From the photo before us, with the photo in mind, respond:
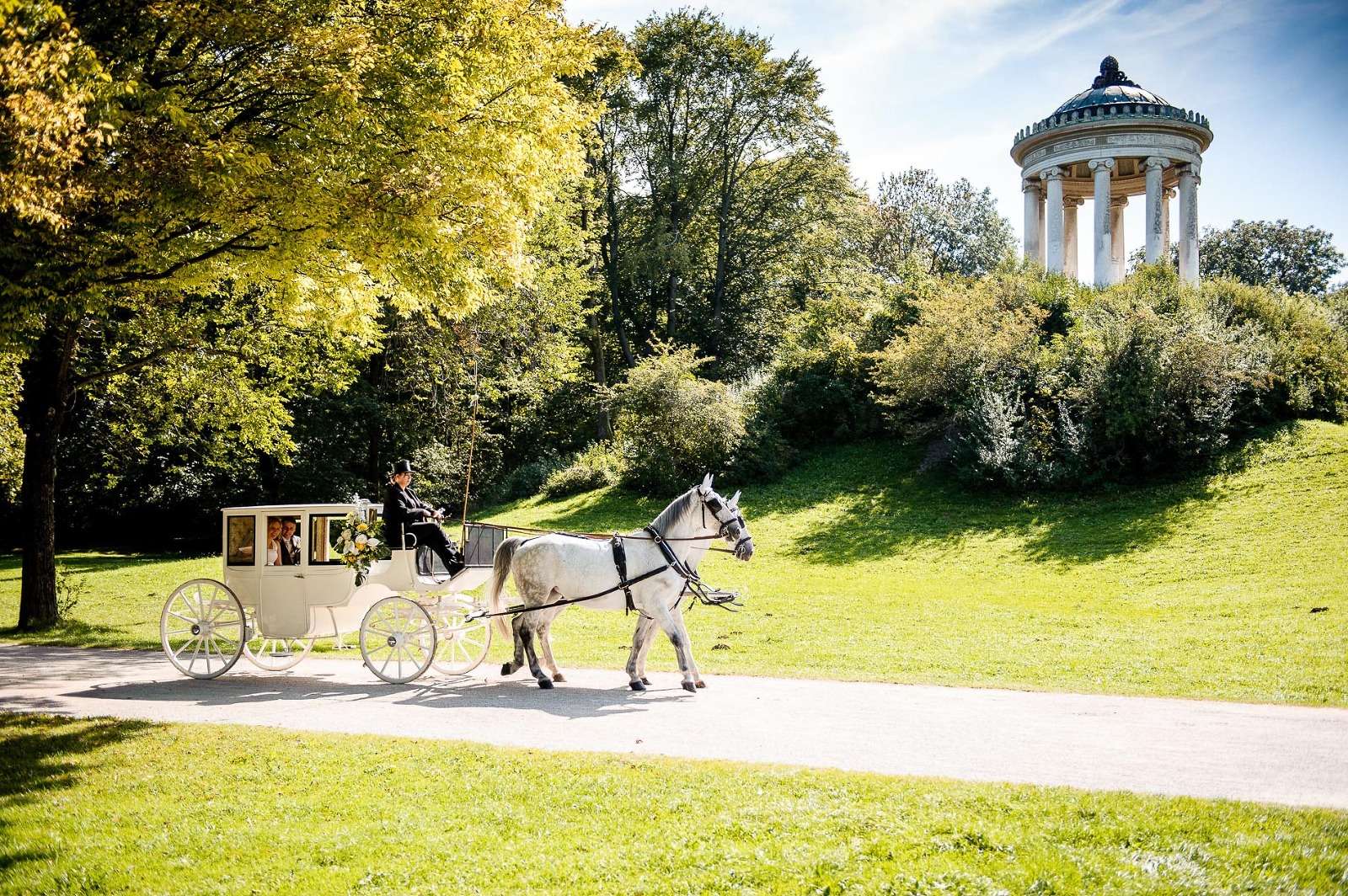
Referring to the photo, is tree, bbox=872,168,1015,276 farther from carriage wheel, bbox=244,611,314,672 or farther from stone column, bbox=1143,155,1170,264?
carriage wheel, bbox=244,611,314,672

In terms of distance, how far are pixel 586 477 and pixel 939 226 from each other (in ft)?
127

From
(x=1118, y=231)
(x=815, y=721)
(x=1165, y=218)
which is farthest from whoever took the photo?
(x=1118, y=231)

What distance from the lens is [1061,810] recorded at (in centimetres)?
630

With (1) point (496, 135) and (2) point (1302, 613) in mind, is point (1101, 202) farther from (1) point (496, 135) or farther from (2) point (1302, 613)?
(1) point (496, 135)

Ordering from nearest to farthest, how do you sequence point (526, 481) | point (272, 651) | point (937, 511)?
point (272, 651) → point (937, 511) → point (526, 481)

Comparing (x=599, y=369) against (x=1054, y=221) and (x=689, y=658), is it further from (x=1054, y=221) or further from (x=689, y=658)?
(x=689, y=658)

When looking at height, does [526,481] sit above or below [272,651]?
above

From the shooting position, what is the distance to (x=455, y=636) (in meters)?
11.9

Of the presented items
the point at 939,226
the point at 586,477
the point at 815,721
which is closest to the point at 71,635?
the point at 815,721

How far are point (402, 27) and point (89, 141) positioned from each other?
13.1ft

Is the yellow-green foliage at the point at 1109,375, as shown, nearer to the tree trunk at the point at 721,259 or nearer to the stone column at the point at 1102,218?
the stone column at the point at 1102,218

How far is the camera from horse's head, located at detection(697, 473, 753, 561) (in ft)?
33.4

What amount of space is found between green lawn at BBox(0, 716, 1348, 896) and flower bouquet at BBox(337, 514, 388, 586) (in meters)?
3.50

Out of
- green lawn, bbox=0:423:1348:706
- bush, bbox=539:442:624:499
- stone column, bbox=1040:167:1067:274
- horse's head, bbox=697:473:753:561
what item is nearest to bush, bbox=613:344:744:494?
green lawn, bbox=0:423:1348:706
